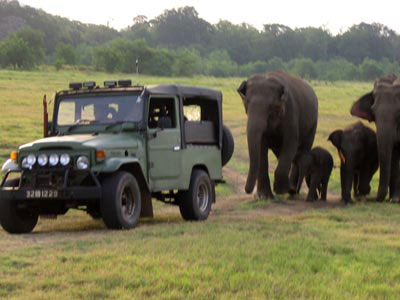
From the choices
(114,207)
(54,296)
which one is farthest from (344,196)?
(54,296)

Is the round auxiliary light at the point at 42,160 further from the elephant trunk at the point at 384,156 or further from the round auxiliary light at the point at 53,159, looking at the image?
the elephant trunk at the point at 384,156

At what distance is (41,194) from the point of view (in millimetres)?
10359

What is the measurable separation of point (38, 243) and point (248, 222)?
10.1ft

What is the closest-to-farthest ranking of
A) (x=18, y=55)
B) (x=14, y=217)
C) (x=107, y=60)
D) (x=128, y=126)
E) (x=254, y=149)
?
(x=14, y=217) < (x=128, y=126) < (x=254, y=149) < (x=107, y=60) < (x=18, y=55)

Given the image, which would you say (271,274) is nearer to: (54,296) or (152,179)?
(54,296)

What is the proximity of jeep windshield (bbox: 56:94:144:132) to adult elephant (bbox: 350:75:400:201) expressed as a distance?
536 centimetres

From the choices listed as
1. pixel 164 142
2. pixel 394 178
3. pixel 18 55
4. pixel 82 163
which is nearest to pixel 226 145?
pixel 164 142

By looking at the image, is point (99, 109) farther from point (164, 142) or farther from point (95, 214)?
point (95, 214)

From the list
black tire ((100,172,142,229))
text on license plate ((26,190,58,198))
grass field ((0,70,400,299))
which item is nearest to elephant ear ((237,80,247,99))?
grass field ((0,70,400,299))

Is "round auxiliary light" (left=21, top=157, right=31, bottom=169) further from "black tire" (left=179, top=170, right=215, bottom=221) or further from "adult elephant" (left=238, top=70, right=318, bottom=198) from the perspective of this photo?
"adult elephant" (left=238, top=70, right=318, bottom=198)

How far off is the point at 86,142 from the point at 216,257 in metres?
3.08

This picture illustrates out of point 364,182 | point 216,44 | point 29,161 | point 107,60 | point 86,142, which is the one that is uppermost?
point 216,44

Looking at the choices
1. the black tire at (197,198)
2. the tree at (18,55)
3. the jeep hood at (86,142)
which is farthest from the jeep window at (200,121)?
the tree at (18,55)

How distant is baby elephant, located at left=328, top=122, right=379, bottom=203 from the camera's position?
15.5m
